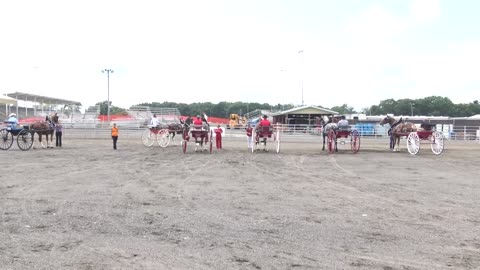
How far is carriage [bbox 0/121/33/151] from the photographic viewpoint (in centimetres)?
2200

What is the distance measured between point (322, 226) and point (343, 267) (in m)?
1.89

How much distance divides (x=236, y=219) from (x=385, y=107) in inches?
4862

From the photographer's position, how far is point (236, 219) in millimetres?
7539

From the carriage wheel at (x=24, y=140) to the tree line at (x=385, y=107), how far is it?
83.9 m

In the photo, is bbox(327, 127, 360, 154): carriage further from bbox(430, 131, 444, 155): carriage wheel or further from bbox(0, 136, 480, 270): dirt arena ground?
bbox(0, 136, 480, 270): dirt arena ground

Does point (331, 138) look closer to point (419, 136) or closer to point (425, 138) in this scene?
point (419, 136)

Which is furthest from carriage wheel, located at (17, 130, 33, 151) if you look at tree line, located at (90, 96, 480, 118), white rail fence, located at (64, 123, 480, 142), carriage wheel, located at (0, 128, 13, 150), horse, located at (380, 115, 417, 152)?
tree line, located at (90, 96, 480, 118)

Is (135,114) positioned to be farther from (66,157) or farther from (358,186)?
(358,186)

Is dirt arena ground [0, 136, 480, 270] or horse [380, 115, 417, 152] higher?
horse [380, 115, 417, 152]

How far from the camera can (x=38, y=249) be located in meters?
5.73

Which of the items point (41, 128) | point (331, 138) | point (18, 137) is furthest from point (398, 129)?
point (18, 137)

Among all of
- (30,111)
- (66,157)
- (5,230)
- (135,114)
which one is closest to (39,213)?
(5,230)

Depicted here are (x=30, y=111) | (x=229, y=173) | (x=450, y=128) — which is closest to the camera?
(x=229, y=173)

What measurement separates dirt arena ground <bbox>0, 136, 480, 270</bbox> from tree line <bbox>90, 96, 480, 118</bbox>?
92.8m
